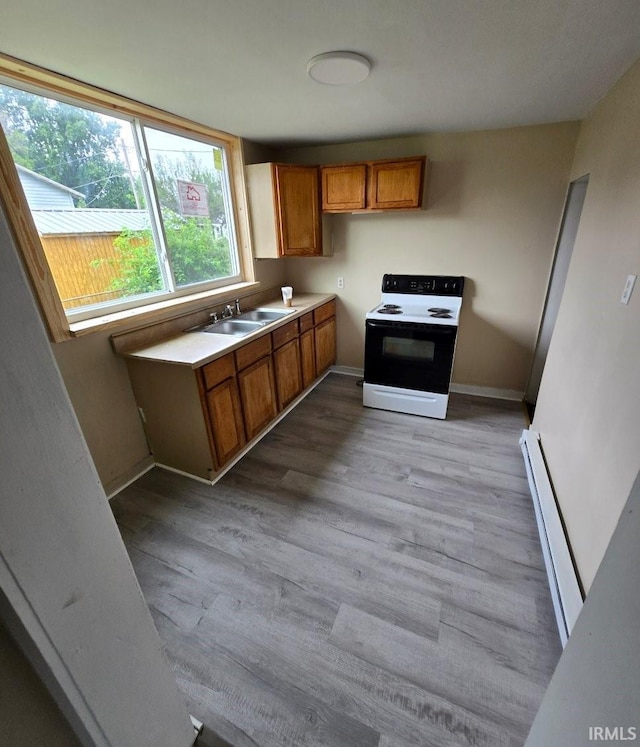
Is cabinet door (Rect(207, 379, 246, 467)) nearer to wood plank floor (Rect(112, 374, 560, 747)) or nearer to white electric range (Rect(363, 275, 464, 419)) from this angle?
wood plank floor (Rect(112, 374, 560, 747))

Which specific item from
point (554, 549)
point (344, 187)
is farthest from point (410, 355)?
point (554, 549)

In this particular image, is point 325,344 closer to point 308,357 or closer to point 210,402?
point 308,357

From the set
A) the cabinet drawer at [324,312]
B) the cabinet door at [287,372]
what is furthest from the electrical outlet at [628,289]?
the cabinet drawer at [324,312]

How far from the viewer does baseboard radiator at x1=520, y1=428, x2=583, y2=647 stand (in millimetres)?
1357

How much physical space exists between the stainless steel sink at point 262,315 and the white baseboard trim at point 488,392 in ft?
6.29

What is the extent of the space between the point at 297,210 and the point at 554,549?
121 inches

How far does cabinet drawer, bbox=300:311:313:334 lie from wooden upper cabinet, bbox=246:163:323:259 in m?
0.60

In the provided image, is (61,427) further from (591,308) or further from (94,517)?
(591,308)

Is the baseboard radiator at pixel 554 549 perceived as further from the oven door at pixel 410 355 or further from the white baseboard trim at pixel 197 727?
the white baseboard trim at pixel 197 727

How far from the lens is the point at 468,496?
2.13 metres

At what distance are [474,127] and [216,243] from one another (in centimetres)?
230

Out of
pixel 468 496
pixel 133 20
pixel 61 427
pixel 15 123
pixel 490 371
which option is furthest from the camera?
pixel 490 371

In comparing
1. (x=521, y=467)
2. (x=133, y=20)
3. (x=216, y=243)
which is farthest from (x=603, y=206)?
(x=216, y=243)

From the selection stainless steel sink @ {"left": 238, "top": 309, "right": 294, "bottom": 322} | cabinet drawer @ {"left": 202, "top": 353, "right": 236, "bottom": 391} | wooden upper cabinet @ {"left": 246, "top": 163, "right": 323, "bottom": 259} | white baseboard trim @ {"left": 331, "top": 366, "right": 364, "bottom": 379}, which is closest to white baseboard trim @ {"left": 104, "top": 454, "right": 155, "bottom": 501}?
cabinet drawer @ {"left": 202, "top": 353, "right": 236, "bottom": 391}
